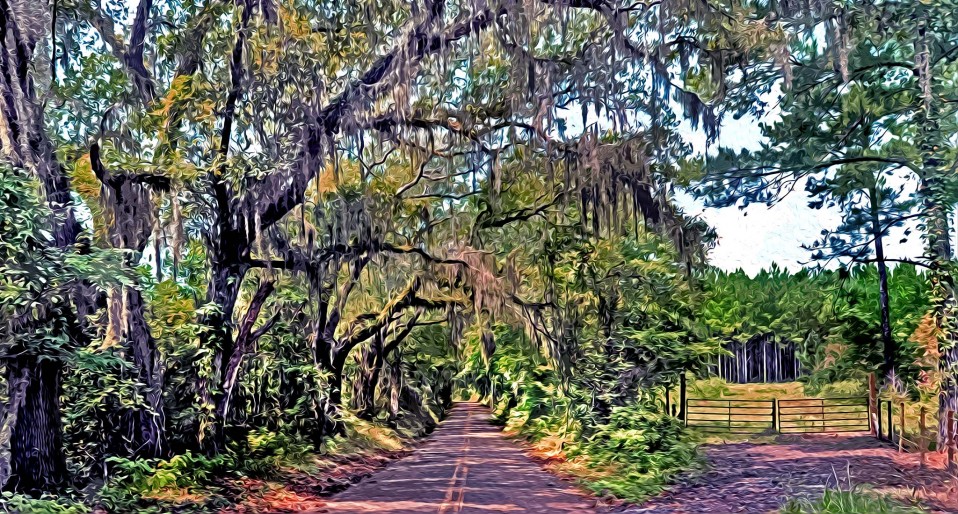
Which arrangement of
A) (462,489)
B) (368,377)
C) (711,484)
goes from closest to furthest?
1. (711,484)
2. (462,489)
3. (368,377)

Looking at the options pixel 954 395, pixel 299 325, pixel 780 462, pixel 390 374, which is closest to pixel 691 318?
pixel 780 462

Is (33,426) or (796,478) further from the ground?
(33,426)

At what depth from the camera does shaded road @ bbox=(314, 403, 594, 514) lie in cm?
1278

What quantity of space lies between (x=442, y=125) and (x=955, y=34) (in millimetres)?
8813

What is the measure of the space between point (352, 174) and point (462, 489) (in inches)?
271

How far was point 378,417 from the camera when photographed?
111 ft

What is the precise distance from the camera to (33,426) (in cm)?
1036

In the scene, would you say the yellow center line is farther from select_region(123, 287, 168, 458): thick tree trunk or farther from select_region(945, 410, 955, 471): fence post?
select_region(945, 410, 955, 471): fence post

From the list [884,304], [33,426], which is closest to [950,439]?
[884,304]

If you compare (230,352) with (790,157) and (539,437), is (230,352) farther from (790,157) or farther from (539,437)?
(539,437)

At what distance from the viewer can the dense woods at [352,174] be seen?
10.6 m

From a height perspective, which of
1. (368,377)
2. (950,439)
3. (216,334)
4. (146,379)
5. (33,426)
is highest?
(216,334)

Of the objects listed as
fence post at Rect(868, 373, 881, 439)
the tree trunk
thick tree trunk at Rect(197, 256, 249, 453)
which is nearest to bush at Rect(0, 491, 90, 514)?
the tree trunk

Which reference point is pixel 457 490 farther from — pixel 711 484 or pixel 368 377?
pixel 368 377
